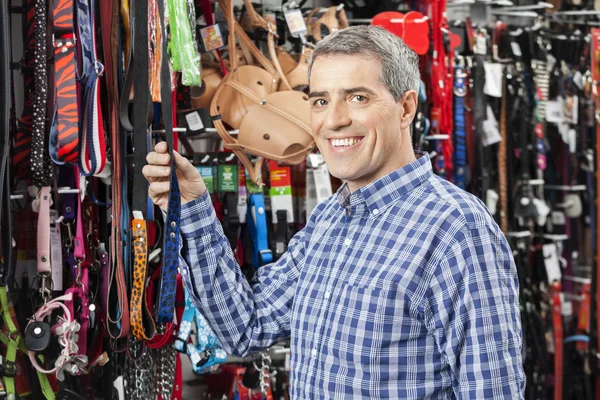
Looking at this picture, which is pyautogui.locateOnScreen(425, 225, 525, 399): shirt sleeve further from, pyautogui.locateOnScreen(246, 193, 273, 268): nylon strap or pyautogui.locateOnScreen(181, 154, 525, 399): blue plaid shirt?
pyautogui.locateOnScreen(246, 193, 273, 268): nylon strap

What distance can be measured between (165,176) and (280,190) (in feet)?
4.82

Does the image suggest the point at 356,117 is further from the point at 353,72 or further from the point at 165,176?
the point at 165,176

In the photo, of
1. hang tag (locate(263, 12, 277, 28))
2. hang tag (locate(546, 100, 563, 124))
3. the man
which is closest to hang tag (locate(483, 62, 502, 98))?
hang tag (locate(546, 100, 563, 124))

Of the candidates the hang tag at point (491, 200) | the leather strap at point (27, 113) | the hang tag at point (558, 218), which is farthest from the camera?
the hang tag at point (558, 218)

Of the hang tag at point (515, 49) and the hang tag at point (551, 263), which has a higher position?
the hang tag at point (515, 49)

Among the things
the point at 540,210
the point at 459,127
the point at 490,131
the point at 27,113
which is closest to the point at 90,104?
Result: the point at 27,113

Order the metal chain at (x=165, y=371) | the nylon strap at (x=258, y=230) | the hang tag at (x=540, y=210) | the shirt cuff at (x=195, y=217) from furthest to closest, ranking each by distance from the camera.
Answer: the hang tag at (x=540, y=210), the nylon strap at (x=258, y=230), the metal chain at (x=165, y=371), the shirt cuff at (x=195, y=217)

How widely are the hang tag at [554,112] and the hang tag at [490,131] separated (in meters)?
0.39

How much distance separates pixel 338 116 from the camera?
5.82 ft

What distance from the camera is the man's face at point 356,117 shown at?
1.75 m

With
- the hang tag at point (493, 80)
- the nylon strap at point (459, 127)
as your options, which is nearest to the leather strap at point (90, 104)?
the nylon strap at point (459, 127)

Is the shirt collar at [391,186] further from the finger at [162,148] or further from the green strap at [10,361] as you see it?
the green strap at [10,361]

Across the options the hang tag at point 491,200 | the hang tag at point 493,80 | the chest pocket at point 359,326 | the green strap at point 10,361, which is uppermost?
the hang tag at point 493,80

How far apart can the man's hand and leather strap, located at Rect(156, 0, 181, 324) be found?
1 centimetres
